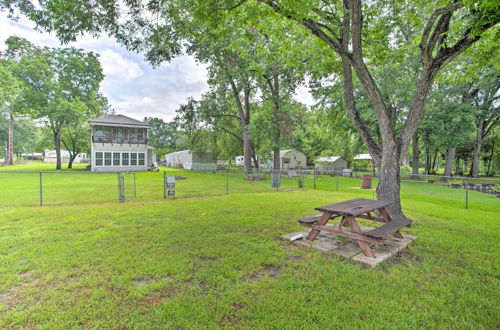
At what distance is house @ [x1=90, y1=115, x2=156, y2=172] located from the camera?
85.0ft

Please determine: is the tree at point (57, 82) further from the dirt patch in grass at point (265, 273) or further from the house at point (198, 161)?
the dirt patch in grass at point (265, 273)

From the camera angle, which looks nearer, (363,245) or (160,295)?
(160,295)

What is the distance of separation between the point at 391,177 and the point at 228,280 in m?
4.57

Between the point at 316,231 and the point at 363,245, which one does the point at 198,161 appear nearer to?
the point at 316,231

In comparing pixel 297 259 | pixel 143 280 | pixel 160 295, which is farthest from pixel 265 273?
pixel 143 280

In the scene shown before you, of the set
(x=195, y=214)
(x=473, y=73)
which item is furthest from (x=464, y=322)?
(x=473, y=73)

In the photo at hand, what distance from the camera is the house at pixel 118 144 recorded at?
25.9 metres

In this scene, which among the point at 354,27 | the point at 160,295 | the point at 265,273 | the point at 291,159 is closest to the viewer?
the point at 160,295

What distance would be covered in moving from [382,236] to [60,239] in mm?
5480

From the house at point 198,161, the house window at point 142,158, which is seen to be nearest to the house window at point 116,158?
the house window at point 142,158

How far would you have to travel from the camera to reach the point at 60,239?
4.28 meters

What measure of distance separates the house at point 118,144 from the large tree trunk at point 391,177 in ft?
89.8

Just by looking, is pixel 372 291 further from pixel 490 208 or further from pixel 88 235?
pixel 490 208

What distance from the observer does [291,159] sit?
101 feet
